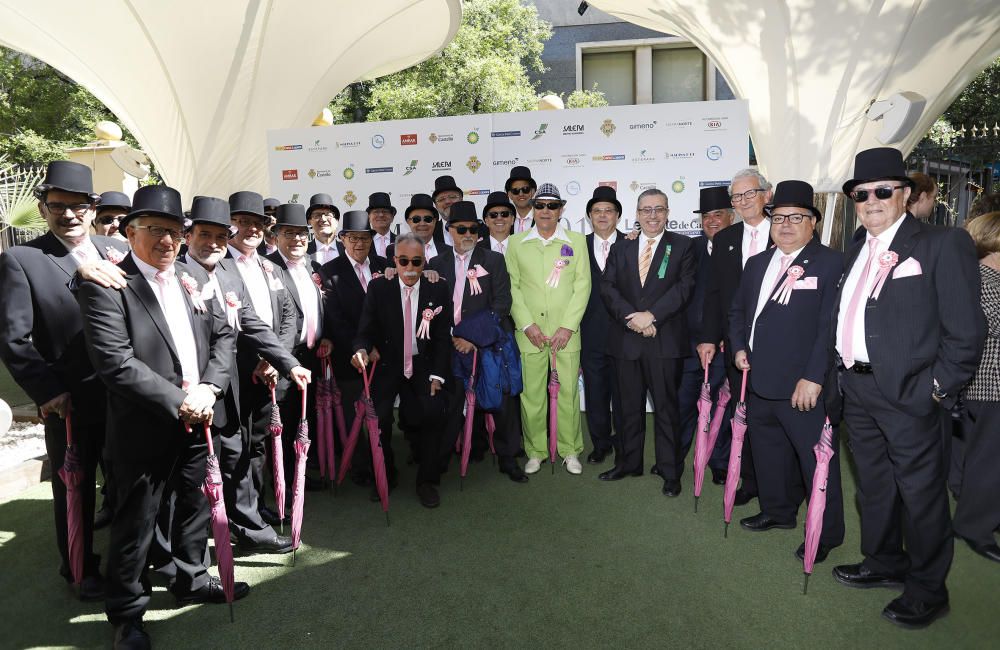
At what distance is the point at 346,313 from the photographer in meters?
5.07

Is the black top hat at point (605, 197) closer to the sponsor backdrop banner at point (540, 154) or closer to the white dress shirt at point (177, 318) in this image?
the sponsor backdrop banner at point (540, 154)

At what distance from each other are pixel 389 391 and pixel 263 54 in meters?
7.57

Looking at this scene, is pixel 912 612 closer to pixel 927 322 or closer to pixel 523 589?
pixel 927 322

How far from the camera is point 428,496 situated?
4.70m

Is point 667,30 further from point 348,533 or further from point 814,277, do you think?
point 348,533

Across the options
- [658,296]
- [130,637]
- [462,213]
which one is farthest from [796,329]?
[130,637]

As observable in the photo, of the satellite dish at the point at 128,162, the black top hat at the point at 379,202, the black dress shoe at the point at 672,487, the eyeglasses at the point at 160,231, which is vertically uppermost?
the satellite dish at the point at 128,162

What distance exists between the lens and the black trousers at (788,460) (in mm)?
3809

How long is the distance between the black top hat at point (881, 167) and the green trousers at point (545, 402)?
100 inches

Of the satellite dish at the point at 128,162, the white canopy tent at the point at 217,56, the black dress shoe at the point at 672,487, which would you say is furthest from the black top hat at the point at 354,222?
the satellite dish at the point at 128,162

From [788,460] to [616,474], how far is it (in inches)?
54.9

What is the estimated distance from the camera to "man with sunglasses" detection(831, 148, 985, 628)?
2941 mm

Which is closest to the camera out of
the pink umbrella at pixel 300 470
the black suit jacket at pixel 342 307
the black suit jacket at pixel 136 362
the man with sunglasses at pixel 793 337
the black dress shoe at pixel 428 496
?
the black suit jacket at pixel 136 362

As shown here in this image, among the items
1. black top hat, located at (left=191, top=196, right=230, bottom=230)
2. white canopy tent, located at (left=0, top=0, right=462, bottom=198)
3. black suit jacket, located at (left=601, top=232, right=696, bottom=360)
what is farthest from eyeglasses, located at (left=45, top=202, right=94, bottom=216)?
white canopy tent, located at (left=0, top=0, right=462, bottom=198)
